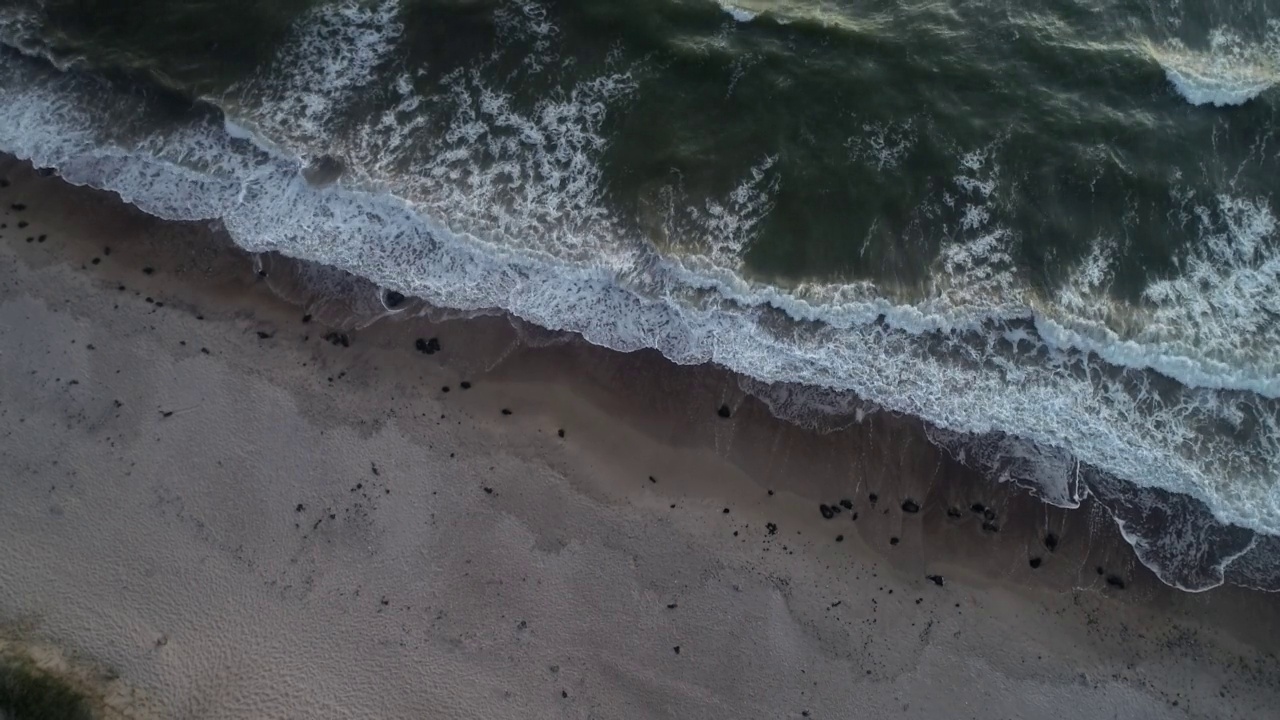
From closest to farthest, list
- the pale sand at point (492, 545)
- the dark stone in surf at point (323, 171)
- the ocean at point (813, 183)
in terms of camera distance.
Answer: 1. the pale sand at point (492, 545)
2. the ocean at point (813, 183)
3. the dark stone in surf at point (323, 171)

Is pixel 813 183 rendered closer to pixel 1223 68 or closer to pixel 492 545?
pixel 492 545

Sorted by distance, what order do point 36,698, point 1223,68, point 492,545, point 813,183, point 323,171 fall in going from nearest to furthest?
point 36,698, point 492,545, point 813,183, point 323,171, point 1223,68

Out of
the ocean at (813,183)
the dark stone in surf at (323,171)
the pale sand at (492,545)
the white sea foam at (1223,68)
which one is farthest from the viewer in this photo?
the white sea foam at (1223,68)

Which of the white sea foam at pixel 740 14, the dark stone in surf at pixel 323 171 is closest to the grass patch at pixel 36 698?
the dark stone in surf at pixel 323 171

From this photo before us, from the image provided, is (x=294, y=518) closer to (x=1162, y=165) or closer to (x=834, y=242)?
(x=834, y=242)

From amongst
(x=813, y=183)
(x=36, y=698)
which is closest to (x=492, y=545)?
(x=36, y=698)

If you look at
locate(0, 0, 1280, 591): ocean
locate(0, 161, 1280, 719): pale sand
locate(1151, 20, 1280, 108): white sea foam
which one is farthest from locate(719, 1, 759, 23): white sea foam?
locate(1151, 20, 1280, 108): white sea foam

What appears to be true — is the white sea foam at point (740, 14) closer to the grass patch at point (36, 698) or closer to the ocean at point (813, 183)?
the ocean at point (813, 183)
